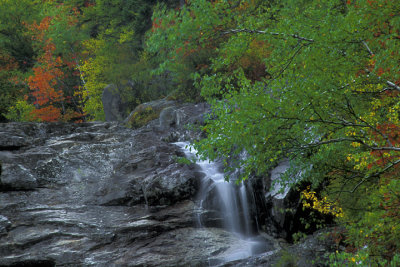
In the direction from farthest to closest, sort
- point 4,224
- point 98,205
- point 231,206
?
point 98,205
point 231,206
point 4,224

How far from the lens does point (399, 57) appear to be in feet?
16.0

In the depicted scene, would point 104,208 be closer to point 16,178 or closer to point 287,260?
point 16,178

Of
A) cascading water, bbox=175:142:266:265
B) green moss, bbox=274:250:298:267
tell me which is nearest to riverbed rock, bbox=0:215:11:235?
cascading water, bbox=175:142:266:265

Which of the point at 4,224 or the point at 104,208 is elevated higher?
the point at 4,224

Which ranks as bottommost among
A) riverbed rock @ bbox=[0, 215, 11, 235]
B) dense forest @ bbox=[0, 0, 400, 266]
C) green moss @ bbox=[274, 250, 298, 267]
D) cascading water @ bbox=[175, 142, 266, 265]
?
green moss @ bbox=[274, 250, 298, 267]

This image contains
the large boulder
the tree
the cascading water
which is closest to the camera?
the tree

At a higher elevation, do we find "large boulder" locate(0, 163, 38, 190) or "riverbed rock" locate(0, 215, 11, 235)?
"large boulder" locate(0, 163, 38, 190)

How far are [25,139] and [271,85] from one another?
37.6 ft

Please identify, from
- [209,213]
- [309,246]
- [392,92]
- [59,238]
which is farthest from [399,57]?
[59,238]

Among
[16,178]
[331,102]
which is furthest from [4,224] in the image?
[331,102]

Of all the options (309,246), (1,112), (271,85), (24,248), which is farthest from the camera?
(1,112)

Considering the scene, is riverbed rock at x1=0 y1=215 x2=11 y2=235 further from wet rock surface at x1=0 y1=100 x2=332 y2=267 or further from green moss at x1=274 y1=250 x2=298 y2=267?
green moss at x1=274 y1=250 x2=298 y2=267

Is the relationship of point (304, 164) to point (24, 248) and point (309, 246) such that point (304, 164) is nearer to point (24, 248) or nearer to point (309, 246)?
point (309, 246)

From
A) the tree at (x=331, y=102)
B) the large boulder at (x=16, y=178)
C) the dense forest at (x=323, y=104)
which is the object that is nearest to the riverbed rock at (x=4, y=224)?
the large boulder at (x=16, y=178)
